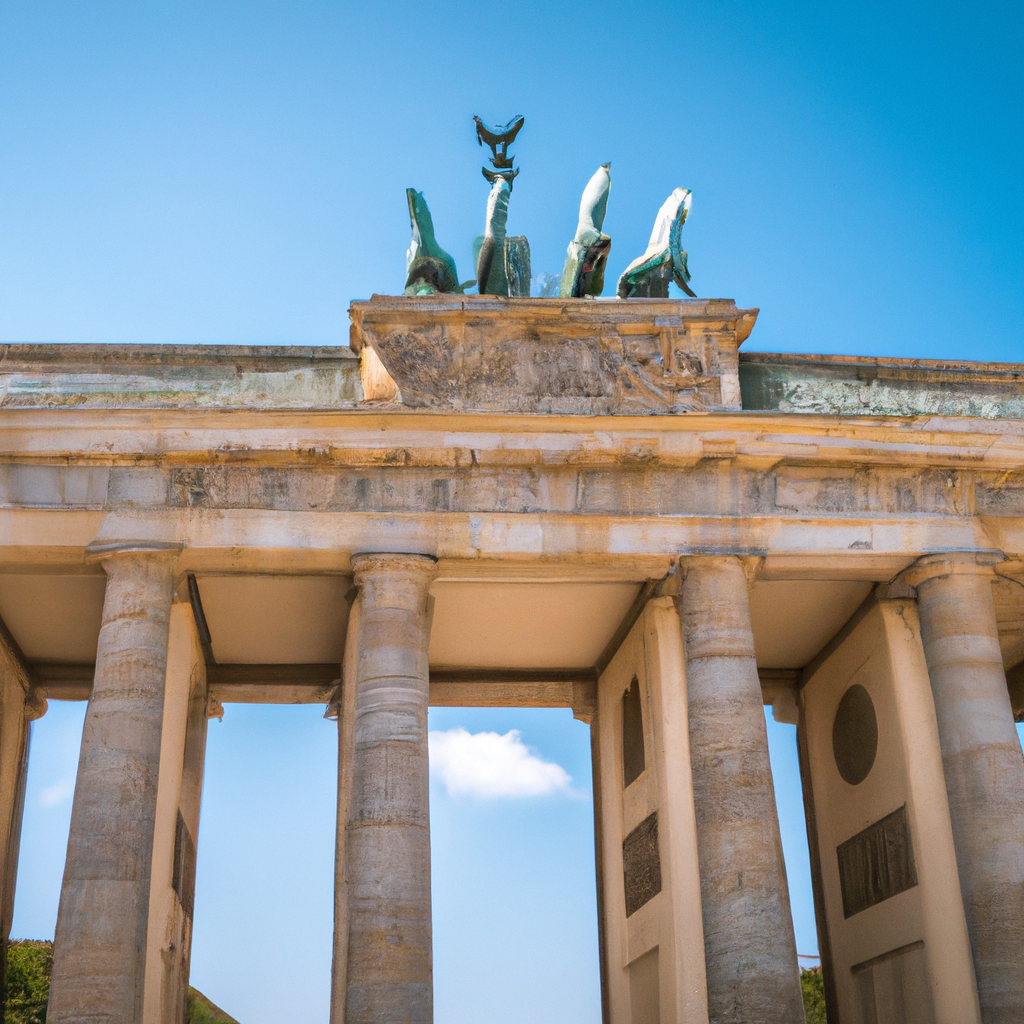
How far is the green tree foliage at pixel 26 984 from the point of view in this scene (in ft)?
66.8

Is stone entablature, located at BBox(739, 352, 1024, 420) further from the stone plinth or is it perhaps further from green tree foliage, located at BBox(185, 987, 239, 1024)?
green tree foliage, located at BBox(185, 987, 239, 1024)

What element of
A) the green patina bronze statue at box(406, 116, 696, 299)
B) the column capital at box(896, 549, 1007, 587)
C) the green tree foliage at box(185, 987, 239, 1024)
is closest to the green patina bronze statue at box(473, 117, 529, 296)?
the green patina bronze statue at box(406, 116, 696, 299)

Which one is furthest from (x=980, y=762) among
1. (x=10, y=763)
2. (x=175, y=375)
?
(x=10, y=763)

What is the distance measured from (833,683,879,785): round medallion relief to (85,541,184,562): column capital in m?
9.24

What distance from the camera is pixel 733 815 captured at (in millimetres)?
13508

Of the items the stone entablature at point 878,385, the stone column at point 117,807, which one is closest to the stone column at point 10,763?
the stone column at point 117,807

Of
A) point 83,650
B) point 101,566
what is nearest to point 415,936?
point 101,566

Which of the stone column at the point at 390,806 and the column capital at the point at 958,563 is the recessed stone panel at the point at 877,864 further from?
the stone column at the point at 390,806

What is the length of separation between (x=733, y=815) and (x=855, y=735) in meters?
4.63

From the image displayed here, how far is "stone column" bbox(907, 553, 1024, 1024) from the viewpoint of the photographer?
44.0 ft

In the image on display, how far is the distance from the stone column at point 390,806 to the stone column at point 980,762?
588 cm

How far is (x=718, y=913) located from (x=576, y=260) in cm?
847

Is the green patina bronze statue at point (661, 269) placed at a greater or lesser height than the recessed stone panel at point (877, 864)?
greater

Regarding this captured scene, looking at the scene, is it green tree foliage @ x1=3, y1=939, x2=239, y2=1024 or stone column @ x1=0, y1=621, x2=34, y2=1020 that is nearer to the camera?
stone column @ x1=0, y1=621, x2=34, y2=1020
